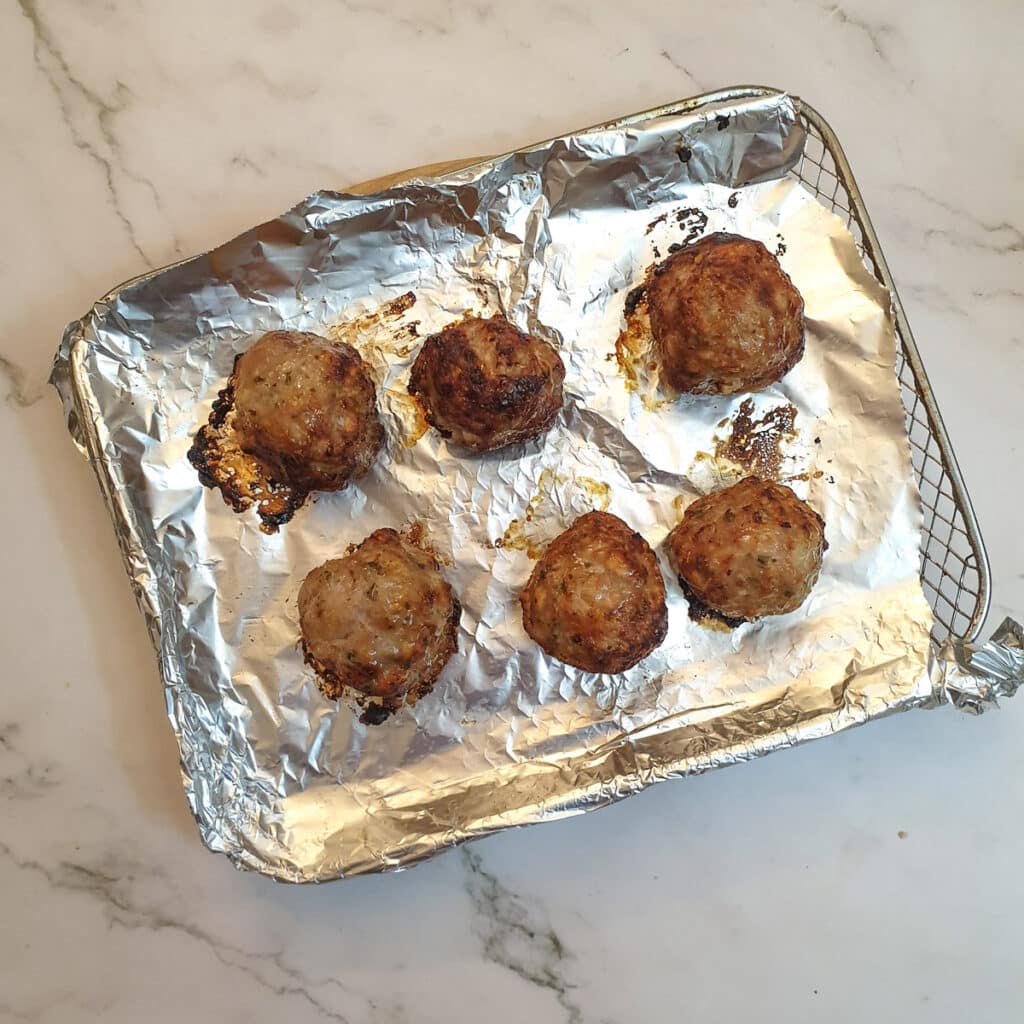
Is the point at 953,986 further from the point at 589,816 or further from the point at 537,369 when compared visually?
the point at 537,369

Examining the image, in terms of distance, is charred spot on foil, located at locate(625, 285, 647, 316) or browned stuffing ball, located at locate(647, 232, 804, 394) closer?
browned stuffing ball, located at locate(647, 232, 804, 394)

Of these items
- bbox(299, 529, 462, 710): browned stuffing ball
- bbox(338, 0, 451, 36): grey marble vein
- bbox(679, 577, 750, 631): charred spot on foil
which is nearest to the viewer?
bbox(299, 529, 462, 710): browned stuffing ball

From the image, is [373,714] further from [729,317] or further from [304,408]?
[729,317]

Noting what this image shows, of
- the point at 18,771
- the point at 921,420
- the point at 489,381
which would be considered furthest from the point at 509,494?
the point at 18,771

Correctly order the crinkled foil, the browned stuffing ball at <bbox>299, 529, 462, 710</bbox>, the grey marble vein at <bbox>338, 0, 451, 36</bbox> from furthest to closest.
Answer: the grey marble vein at <bbox>338, 0, 451, 36</bbox> < the crinkled foil < the browned stuffing ball at <bbox>299, 529, 462, 710</bbox>

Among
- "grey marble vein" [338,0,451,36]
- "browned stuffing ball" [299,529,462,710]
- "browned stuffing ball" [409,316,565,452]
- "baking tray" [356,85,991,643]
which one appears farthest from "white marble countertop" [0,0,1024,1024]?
"browned stuffing ball" [409,316,565,452]

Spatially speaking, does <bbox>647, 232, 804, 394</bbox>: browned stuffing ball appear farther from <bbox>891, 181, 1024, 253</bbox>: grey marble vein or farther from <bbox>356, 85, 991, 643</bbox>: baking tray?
<bbox>891, 181, 1024, 253</bbox>: grey marble vein
